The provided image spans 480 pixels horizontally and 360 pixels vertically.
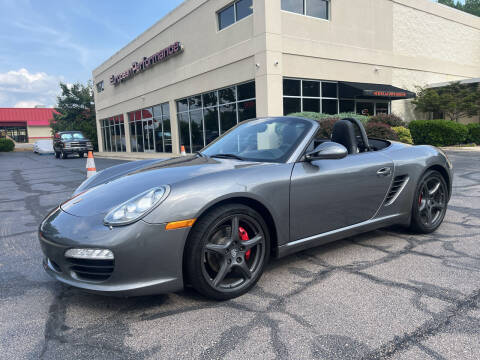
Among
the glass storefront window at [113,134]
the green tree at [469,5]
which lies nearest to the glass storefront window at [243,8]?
the glass storefront window at [113,134]

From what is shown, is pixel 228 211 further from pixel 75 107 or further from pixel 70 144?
pixel 75 107

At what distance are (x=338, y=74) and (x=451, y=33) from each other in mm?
11287

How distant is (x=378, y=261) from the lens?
10.2ft

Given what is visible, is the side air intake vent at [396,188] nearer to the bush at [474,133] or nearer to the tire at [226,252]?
the tire at [226,252]

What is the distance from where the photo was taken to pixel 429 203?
381 centimetres

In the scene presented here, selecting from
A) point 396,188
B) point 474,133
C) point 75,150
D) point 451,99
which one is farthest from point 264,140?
point 75,150

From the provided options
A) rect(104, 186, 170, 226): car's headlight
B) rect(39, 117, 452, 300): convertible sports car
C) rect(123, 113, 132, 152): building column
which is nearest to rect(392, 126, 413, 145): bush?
rect(39, 117, 452, 300): convertible sports car

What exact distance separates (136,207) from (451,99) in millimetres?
21300

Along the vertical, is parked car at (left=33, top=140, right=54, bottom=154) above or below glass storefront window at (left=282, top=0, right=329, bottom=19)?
below

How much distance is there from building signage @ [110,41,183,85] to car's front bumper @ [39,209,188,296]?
18.6 metres

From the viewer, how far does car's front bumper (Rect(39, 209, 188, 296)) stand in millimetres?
2084

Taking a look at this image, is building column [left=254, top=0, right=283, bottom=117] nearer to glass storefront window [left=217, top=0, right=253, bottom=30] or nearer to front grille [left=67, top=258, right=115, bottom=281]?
glass storefront window [left=217, top=0, right=253, bottom=30]

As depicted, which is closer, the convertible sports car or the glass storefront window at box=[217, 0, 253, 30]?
the convertible sports car

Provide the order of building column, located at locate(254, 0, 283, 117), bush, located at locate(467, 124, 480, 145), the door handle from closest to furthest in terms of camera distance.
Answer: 1. the door handle
2. building column, located at locate(254, 0, 283, 117)
3. bush, located at locate(467, 124, 480, 145)
